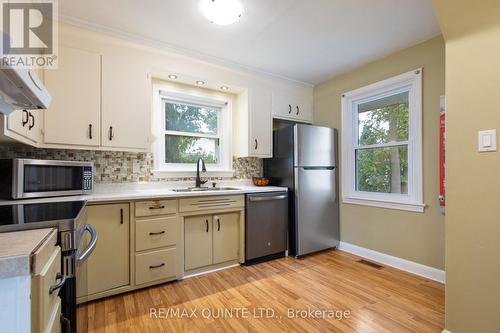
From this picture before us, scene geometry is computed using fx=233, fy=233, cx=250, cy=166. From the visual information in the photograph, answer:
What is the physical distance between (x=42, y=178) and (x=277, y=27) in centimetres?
232

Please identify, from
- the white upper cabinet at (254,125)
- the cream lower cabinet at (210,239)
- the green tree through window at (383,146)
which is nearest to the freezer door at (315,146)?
the green tree through window at (383,146)

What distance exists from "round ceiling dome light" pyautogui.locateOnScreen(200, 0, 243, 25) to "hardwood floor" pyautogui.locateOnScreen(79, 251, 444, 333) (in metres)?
2.26

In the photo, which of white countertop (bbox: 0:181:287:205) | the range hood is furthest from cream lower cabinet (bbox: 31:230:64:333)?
white countertop (bbox: 0:181:287:205)

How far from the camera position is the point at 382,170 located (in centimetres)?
285

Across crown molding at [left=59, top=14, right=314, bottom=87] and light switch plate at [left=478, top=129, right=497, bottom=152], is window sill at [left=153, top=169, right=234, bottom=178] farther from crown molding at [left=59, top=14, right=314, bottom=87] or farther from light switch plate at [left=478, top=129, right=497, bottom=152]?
light switch plate at [left=478, top=129, right=497, bottom=152]

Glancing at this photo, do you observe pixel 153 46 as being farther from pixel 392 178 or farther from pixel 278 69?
pixel 392 178

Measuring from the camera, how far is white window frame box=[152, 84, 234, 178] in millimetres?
2738

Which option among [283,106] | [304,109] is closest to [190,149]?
[283,106]

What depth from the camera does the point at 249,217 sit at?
2.65 meters

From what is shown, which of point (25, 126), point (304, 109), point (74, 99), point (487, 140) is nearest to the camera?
point (487, 140)

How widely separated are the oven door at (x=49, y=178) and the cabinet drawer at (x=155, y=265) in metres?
0.78

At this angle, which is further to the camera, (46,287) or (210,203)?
(210,203)

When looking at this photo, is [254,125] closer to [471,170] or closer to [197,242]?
[197,242]

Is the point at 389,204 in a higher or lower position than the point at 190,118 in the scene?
lower
